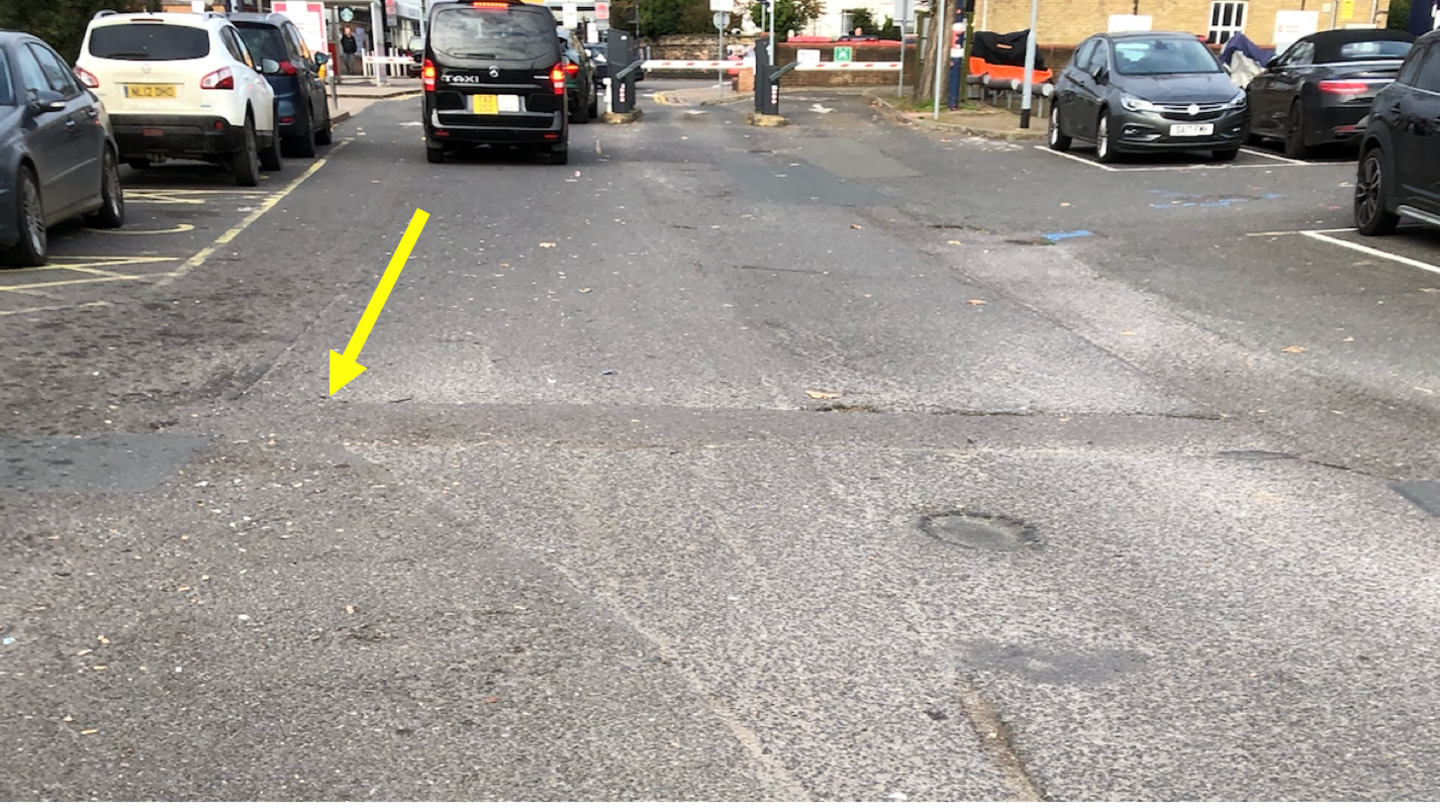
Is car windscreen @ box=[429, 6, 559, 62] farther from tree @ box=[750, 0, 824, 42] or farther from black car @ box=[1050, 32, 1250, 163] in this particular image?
tree @ box=[750, 0, 824, 42]

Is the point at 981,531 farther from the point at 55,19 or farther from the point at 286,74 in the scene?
the point at 55,19

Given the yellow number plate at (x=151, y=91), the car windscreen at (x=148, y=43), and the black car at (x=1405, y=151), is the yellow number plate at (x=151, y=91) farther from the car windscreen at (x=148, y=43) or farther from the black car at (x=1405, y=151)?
the black car at (x=1405, y=151)

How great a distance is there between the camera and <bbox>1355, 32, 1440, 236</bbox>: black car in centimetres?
1095

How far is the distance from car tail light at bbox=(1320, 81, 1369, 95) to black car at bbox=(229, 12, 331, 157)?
13.8 meters

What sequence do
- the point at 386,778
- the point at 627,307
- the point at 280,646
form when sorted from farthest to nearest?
the point at 627,307, the point at 280,646, the point at 386,778

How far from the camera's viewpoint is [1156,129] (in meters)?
18.2

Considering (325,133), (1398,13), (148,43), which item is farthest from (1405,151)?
(1398,13)

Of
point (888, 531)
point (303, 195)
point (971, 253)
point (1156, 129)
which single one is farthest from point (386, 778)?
point (1156, 129)

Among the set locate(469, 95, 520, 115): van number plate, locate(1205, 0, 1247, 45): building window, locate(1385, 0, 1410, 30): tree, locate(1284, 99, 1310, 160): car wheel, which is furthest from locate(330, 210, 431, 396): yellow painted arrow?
locate(1385, 0, 1410, 30): tree

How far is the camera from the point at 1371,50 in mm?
18875

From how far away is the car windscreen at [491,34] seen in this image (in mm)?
17672

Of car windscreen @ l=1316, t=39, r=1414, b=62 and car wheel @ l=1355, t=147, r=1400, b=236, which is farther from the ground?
car windscreen @ l=1316, t=39, r=1414, b=62

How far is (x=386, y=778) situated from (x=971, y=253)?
9.55m

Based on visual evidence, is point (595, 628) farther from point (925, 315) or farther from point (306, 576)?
point (925, 315)
